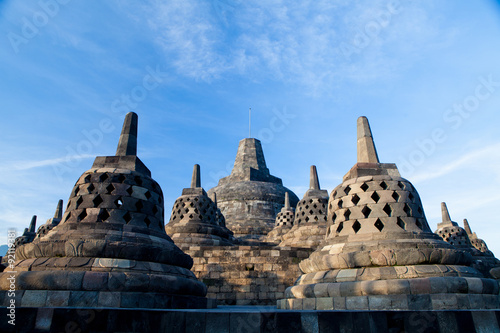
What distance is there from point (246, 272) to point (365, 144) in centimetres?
486

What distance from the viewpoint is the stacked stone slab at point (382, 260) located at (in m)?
4.87

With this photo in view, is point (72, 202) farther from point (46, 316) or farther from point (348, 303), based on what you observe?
point (348, 303)

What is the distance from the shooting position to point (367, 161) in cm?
744

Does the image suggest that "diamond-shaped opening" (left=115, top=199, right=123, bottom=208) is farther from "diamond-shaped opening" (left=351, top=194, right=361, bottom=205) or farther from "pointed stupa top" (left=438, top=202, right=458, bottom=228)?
"pointed stupa top" (left=438, top=202, right=458, bottom=228)

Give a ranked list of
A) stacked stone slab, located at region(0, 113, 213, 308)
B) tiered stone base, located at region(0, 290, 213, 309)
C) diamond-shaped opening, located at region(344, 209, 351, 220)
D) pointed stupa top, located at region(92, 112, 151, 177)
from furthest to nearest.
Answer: pointed stupa top, located at region(92, 112, 151, 177)
diamond-shaped opening, located at region(344, 209, 351, 220)
stacked stone slab, located at region(0, 113, 213, 308)
tiered stone base, located at region(0, 290, 213, 309)

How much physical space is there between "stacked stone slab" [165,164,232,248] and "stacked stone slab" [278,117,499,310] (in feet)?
22.1

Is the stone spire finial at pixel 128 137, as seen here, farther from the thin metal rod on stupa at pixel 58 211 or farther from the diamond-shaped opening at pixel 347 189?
the thin metal rod on stupa at pixel 58 211

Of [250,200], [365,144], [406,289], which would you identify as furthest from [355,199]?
[250,200]

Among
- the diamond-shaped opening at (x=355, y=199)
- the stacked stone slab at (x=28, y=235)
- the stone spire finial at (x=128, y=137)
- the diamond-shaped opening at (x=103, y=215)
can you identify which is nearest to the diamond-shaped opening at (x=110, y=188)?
the diamond-shaped opening at (x=103, y=215)

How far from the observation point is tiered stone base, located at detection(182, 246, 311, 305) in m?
8.78

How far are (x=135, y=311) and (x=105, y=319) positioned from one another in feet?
0.90

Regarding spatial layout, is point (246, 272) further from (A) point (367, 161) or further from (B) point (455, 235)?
(B) point (455, 235)

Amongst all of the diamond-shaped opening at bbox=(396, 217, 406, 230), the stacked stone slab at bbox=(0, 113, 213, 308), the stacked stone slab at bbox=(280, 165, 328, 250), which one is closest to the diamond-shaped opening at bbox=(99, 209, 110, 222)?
the stacked stone slab at bbox=(0, 113, 213, 308)

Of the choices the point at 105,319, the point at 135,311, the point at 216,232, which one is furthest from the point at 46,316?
the point at 216,232
